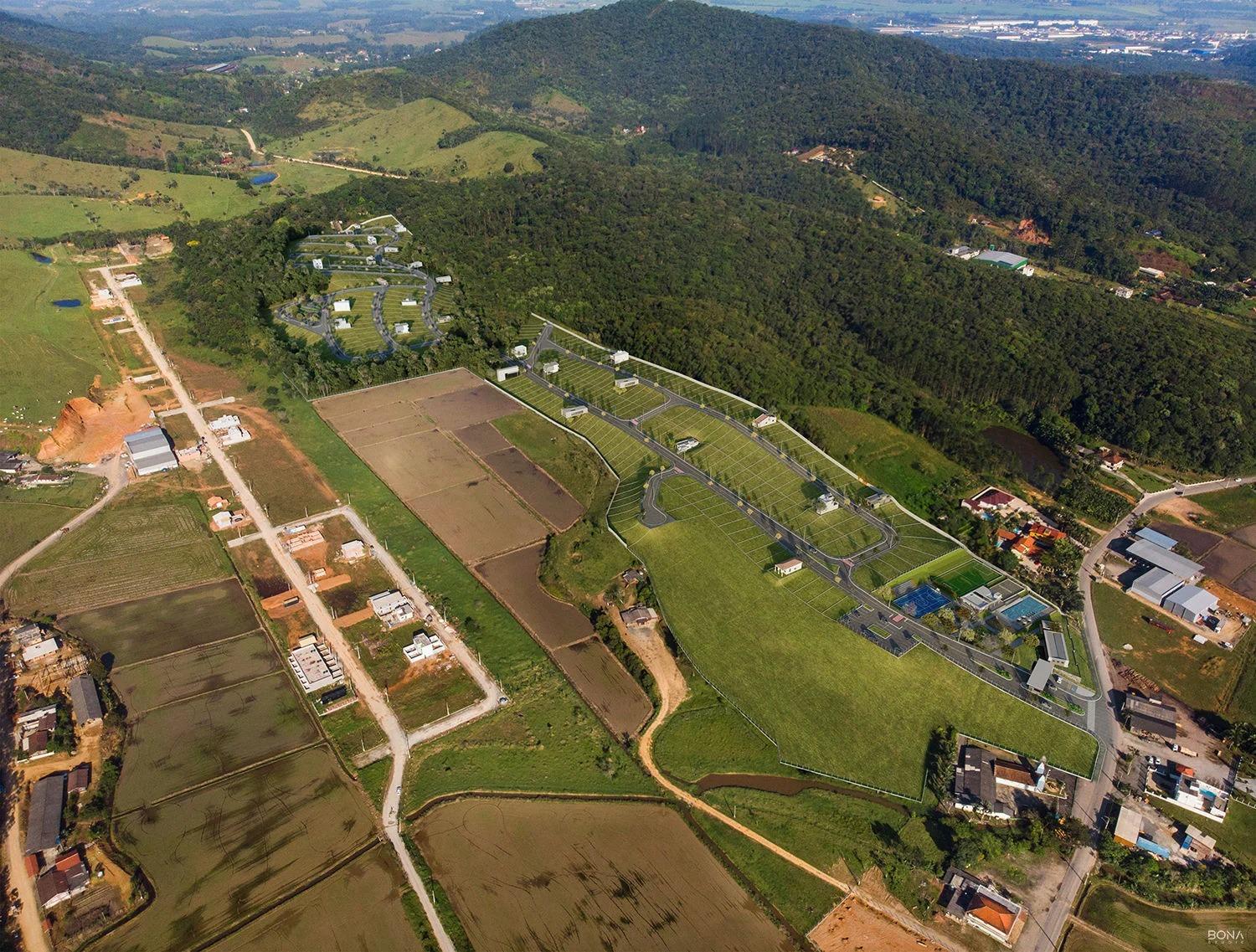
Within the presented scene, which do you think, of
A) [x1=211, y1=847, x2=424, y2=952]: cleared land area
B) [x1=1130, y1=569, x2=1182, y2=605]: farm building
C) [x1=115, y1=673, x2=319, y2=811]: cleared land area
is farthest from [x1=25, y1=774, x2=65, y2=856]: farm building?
[x1=1130, y1=569, x2=1182, y2=605]: farm building

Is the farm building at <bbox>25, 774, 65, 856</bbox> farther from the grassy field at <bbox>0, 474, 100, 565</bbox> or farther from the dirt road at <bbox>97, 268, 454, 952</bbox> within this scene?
the grassy field at <bbox>0, 474, 100, 565</bbox>

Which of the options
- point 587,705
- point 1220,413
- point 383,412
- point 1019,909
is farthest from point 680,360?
point 1019,909

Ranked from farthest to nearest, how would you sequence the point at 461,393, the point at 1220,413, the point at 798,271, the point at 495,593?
the point at 798,271 < the point at 461,393 < the point at 1220,413 < the point at 495,593

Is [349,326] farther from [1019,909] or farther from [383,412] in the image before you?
[1019,909]

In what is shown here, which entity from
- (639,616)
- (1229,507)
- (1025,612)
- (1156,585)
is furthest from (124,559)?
(1229,507)

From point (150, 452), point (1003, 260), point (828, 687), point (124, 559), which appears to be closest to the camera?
point (828, 687)

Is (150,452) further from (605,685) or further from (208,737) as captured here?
(605,685)
